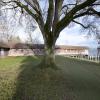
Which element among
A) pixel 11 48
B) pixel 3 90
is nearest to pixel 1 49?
Result: pixel 11 48

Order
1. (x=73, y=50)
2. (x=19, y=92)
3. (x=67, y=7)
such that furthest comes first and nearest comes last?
(x=73, y=50)
(x=67, y=7)
(x=19, y=92)

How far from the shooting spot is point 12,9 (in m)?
24.0

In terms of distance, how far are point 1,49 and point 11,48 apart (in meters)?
6.05

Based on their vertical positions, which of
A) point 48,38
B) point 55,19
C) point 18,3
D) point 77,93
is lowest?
point 77,93

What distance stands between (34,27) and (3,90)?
1537cm

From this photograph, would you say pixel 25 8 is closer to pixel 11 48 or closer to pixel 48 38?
pixel 48 38

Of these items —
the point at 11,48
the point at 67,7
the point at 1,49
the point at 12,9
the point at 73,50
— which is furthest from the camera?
the point at 73,50

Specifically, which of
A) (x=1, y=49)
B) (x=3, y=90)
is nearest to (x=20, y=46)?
(x=1, y=49)

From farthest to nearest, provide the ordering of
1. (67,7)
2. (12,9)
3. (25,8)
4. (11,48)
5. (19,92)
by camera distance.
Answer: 1. (11,48)
2. (67,7)
3. (12,9)
4. (25,8)
5. (19,92)

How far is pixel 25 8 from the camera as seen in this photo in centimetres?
2247

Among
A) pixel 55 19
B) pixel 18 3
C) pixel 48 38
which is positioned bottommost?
pixel 48 38

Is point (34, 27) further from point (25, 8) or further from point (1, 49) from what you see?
point (1, 49)

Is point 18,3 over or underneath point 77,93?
over

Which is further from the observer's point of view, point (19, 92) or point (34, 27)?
point (34, 27)
